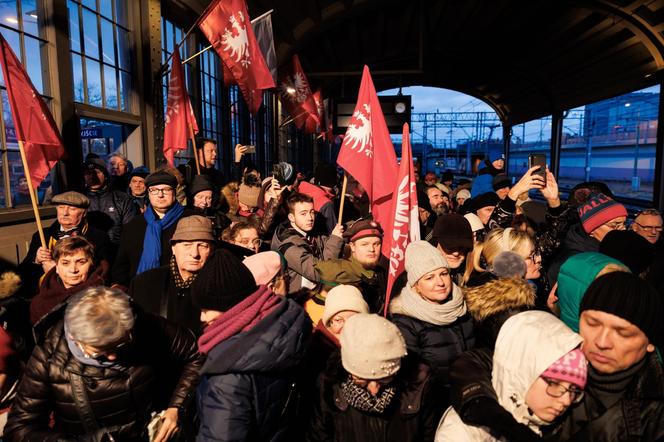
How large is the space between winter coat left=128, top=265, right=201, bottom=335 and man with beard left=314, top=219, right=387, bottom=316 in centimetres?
77

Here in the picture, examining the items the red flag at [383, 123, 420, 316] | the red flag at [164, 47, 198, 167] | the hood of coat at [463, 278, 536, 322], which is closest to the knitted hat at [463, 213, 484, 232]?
the red flag at [383, 123, 420, 316]

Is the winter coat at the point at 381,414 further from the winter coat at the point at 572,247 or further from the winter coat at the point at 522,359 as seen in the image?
the winter coat at the point at 572,247

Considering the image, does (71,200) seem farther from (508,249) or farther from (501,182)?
(501,182)

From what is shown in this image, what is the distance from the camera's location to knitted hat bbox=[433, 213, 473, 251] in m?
3.16

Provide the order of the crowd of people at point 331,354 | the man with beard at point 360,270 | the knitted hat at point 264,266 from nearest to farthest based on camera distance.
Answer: the crowd of people at point 331,354 < the knitted hat at point 264,266 < the man with beard at point 360,270

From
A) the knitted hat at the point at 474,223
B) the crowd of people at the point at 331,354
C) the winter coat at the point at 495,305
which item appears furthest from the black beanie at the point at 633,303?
the knitted hat at the point at 474,223

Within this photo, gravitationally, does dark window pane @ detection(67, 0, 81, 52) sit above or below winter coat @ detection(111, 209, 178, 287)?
above

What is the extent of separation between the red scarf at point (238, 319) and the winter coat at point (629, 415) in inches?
49.8

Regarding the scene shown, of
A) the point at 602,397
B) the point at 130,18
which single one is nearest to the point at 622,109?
the point at 130,18

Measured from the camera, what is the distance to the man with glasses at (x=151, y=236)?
346 centimetres

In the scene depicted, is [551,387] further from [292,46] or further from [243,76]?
[292,46]

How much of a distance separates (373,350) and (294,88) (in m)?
10.3

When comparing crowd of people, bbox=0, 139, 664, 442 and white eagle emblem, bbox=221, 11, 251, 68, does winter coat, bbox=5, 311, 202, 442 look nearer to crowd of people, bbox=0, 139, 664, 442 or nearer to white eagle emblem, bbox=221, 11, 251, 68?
crowd of people, bbox=0, 139, 664, 442

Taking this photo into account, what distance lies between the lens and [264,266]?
2570mm
